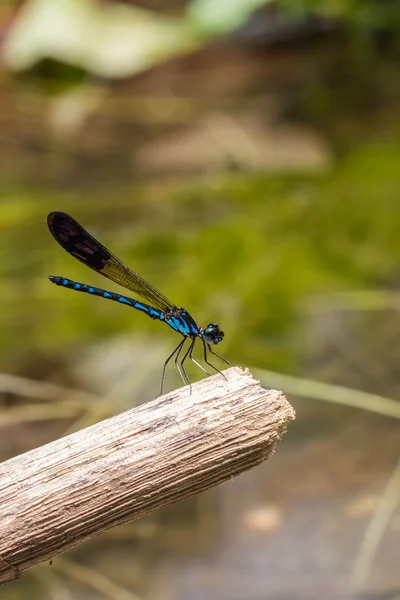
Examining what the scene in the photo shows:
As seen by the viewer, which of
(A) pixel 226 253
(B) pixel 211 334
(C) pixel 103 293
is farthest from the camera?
(A) pixel 226 253

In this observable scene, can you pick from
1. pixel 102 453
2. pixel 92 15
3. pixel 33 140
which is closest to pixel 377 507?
pixel 102 453

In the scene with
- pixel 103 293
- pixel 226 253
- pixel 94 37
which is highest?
pixel 94 37

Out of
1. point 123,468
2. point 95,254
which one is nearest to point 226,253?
point 95,254

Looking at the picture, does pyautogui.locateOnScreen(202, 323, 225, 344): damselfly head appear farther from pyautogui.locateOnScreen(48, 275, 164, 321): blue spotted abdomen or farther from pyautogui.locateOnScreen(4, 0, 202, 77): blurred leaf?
pyautogui.locateOnScreen(4, 0, 202, 77): blurred leaf

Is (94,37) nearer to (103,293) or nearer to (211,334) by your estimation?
(103,293)

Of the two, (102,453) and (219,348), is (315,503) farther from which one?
(102,453)

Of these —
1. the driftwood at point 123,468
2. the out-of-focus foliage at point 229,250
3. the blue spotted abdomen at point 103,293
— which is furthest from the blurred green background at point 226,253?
the driftwood at point 123,468
